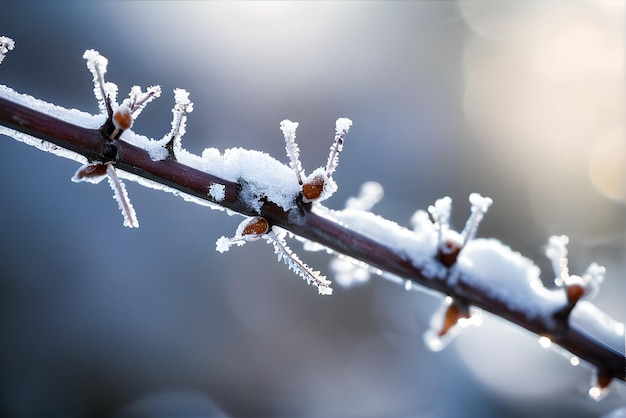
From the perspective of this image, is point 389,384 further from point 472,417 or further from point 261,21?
point 261,21

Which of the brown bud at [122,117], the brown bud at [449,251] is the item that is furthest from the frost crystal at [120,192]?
the brown bud at [449,251]

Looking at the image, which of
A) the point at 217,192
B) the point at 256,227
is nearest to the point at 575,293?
the point at 256,227

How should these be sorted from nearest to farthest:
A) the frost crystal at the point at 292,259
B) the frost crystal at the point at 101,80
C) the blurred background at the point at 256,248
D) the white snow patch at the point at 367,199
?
the frost crystal at the point at 101,80 → the frost crystal at the point at 292,259 → the white snow patch at the point at 367,199 → the blurred background at the point at 256,248

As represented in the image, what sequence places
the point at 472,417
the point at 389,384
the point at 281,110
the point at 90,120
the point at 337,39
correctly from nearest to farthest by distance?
the point at 90,120
the point at 472,417
the point at 389,384
the point at 281,110
the point at 337,39

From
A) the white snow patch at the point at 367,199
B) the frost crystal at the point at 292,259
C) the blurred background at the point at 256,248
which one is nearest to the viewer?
the frost crystal at the point at 292,259

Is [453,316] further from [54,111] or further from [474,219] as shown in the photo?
[54,111]

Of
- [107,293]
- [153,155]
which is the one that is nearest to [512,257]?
[153,155]

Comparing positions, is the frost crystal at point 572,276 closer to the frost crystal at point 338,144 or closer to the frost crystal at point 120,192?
the frost crystal at point 338,144
